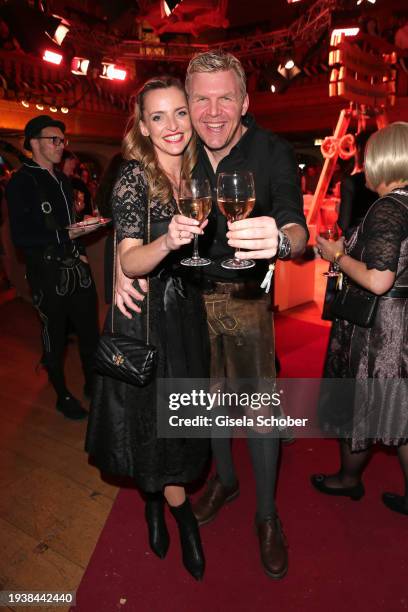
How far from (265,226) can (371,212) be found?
1005mm

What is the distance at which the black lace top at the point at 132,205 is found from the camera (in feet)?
5.31

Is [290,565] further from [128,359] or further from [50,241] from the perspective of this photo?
[50,241]

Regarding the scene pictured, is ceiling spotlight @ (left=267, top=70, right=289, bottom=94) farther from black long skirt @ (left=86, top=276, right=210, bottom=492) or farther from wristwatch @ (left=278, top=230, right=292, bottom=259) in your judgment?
wristwatch @ (left=278, top=230, right=292, bottom=259)

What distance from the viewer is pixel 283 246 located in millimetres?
1446

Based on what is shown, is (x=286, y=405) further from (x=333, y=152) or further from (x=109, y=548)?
(x=333, y=152)

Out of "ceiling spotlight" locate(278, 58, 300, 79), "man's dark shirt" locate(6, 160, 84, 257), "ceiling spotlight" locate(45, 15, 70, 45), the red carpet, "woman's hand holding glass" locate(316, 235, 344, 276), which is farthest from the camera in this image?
"ceiling spotlight" locate(278, 58, 300, 79)

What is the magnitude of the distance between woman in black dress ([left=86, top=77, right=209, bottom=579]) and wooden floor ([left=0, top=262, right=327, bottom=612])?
0.63 meters

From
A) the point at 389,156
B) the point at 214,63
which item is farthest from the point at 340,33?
the point at 214,63

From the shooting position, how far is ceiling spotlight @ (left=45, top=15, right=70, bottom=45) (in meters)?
5.49

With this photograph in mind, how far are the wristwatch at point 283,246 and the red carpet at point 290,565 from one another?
1502mm

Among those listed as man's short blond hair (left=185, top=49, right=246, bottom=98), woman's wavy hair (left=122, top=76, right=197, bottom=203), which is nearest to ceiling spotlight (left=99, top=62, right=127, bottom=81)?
man's short blond hair (left=185, top=49, right=246, bottom=98)

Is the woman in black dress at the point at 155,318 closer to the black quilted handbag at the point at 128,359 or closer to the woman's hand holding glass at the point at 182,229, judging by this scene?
the black quilted handbag at the point at 128,359

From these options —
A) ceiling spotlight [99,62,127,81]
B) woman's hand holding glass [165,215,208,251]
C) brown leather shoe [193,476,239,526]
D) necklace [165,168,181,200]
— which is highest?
ceiling spotlight [99,62,127,81]

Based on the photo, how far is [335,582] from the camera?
6.33ft
